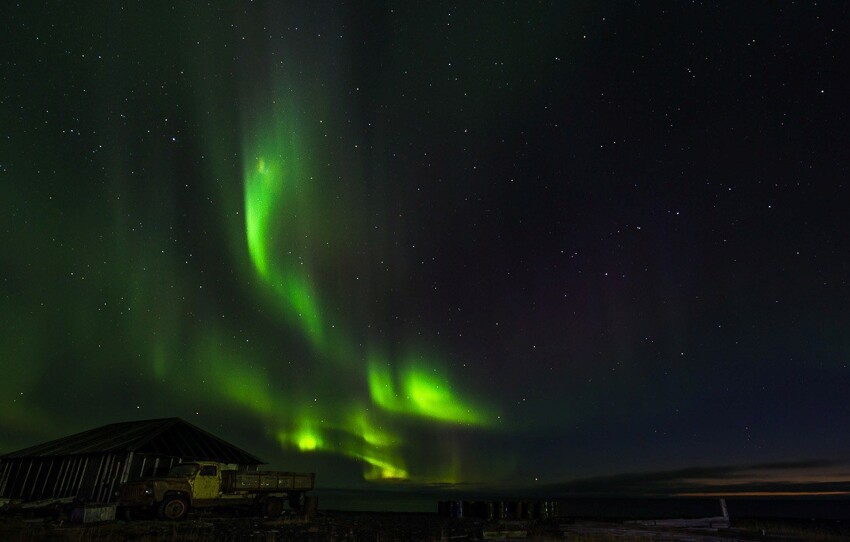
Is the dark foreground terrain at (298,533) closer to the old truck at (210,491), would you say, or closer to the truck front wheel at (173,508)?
the truck front wheel at (173,508)

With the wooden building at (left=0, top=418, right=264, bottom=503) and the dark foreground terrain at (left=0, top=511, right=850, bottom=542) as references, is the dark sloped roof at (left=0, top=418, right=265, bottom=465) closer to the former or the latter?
the wooden building at (left=0, top=418, right=264, bottom=503)

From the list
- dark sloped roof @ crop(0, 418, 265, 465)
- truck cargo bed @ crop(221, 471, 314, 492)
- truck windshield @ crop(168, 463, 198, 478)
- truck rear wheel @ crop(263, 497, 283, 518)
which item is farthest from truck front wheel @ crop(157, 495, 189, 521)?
dark sloped roof @ crop(0, 418, 265, 465)

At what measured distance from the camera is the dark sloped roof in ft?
110

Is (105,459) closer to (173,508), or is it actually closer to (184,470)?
(184,470)

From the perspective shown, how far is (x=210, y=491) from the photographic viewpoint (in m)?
27.8

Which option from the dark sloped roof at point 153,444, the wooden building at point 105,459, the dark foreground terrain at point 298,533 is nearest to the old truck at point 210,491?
the dark foreground terrain at point 298,533

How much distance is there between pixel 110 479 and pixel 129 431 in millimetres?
6098

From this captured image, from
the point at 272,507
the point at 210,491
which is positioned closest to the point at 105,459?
the point at 210,491

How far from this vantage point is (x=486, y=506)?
108 ft

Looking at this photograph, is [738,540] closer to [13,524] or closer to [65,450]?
[13,524]

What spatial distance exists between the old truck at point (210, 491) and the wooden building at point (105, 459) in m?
5.30

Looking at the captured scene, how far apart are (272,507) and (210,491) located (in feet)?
12.3

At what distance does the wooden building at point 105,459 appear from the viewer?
32281 mm

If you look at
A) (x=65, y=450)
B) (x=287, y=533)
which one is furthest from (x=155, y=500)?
(x=65, y=450)
